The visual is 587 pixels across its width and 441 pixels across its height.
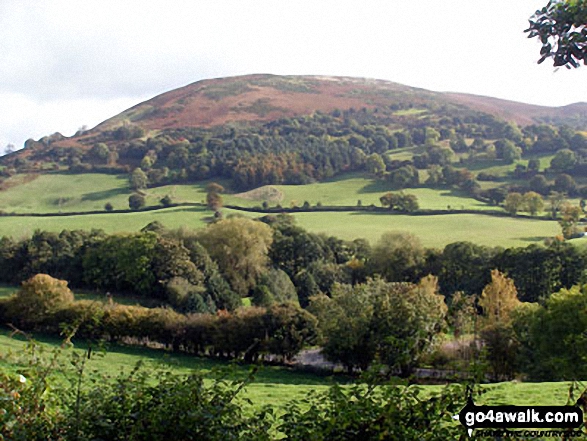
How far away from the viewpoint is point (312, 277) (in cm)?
6372

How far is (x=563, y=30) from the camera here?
718cm

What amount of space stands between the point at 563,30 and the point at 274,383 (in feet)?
80.9

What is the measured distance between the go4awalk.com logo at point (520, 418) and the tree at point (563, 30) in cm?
434

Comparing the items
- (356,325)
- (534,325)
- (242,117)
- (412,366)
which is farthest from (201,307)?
(242,117)

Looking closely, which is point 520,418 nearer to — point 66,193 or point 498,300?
point 498,300

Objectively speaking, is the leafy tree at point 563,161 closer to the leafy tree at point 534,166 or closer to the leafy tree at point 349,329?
the leafy tree at point 534,166

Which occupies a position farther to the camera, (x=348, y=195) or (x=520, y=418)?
(x=348, y=195)

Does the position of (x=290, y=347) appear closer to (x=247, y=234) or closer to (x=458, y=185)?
(x=247, y=234)

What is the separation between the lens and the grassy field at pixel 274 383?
9.02m

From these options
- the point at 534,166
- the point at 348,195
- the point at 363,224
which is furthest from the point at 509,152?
the point at 363,224

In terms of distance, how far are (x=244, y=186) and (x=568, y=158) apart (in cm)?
6734

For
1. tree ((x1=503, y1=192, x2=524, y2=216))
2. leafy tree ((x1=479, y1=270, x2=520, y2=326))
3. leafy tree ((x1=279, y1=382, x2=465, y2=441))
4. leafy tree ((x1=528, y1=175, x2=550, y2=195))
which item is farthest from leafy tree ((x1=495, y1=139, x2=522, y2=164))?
leafy tree ((x1=279, y1=382, x2=465, y2=441))

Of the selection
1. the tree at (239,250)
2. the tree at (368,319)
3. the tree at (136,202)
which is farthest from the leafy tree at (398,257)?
the tree at (136,202)

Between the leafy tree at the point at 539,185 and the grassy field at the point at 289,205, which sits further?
the leafy tree at the point at 539,185
